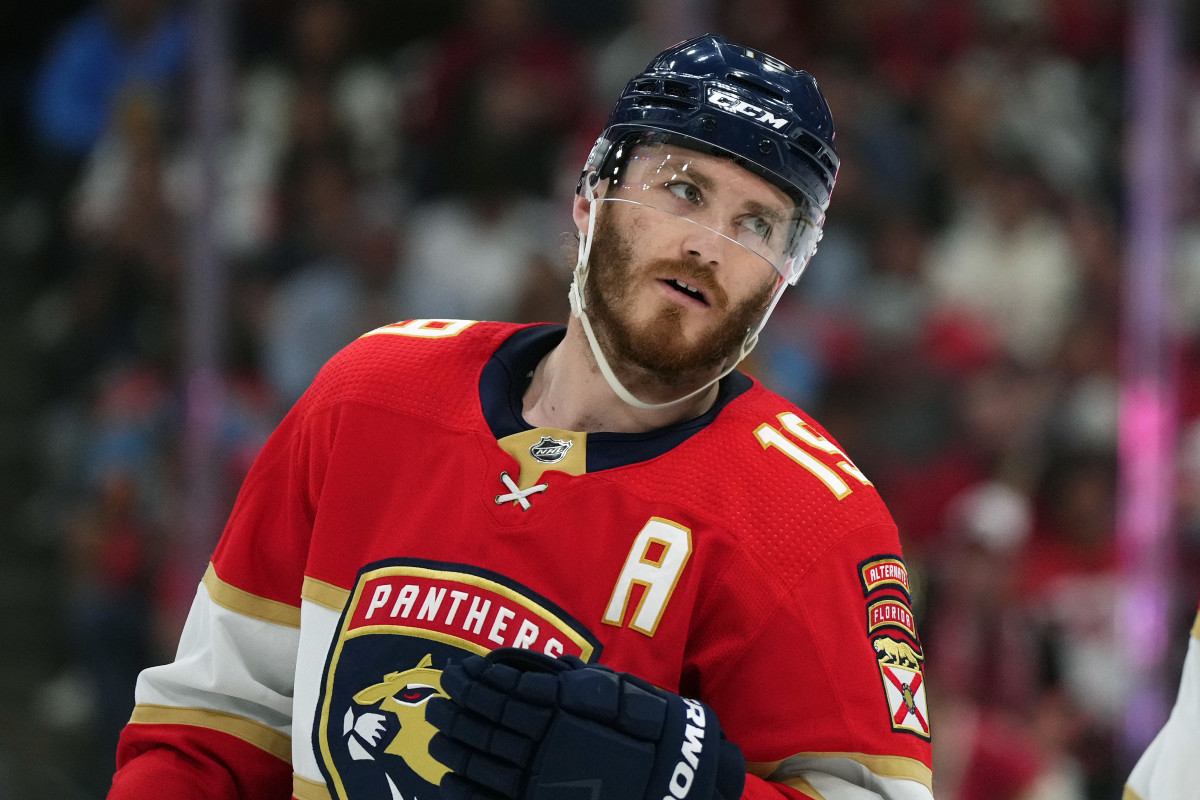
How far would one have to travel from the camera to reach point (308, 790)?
1492mm

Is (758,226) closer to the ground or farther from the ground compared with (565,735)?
farther from the ground

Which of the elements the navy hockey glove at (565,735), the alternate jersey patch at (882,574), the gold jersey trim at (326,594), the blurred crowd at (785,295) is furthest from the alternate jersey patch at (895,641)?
the blurred crowd at (785,295)

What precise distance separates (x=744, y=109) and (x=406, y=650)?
63 centimetres

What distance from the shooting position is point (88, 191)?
14.4ft

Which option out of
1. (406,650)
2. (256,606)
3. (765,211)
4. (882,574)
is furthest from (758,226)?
(256,606)

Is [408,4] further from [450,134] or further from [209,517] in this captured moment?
[209,517]

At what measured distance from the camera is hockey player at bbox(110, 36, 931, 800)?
1298mm

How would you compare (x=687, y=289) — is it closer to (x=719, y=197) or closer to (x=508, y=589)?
(x=719, y=197)

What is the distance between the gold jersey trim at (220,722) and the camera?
1569 mm

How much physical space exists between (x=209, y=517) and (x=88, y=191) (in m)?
1.21

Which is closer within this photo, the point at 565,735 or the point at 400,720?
the point at 565,735

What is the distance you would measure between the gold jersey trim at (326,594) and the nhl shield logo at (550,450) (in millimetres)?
233

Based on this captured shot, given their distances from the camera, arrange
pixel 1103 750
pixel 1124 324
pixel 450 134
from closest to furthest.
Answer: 1. pixel 1103 750
2. pixel 1124 324
3. pixel 450 134

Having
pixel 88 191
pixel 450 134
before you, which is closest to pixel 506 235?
pixel 450 134
